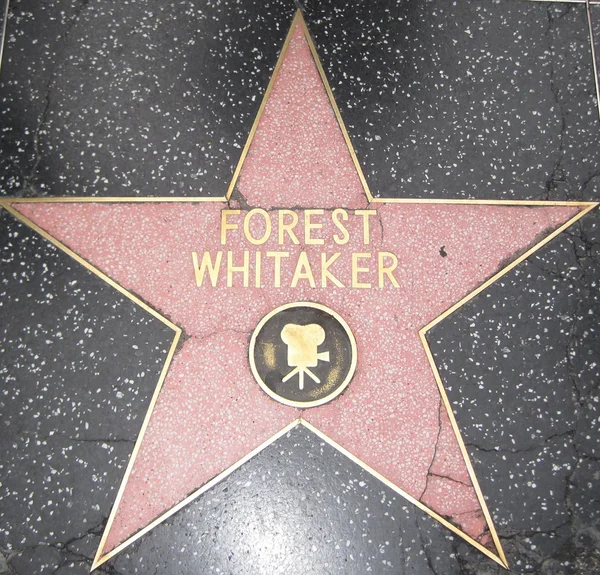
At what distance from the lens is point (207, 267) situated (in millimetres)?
1354

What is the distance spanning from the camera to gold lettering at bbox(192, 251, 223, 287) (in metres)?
1.35

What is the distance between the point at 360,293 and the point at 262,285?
25 centimetres

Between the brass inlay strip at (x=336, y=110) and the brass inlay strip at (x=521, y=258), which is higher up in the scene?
the brass inlay strip at (x=336, y=110)

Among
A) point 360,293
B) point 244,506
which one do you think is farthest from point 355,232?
point 244,506

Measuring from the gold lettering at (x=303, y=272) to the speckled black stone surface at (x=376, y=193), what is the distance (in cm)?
30

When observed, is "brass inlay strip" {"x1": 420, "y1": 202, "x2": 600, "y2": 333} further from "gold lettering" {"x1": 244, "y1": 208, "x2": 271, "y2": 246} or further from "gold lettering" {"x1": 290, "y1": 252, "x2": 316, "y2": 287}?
"gold lettering" {"x1": 244, "y1": 208, "x2": 271, "y2": 246}

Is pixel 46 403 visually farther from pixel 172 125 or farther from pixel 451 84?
pixel 451 84

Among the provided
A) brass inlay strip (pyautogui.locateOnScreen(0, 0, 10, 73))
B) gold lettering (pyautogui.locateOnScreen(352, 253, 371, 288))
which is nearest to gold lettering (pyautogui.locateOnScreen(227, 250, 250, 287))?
gold lettering (pyautogui.locateOnScreen(352, 253, 371, 288))

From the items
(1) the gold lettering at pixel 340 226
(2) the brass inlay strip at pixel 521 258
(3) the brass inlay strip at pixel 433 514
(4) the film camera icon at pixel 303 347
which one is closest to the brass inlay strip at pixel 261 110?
(1) the gold lettering at pixel 340 226

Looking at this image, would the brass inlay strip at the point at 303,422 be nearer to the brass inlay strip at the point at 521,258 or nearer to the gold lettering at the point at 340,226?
the brass inlay strip at the point at 521,258

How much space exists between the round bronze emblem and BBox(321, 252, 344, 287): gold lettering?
0.07 metres

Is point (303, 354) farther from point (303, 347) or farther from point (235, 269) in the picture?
point (235, 269)

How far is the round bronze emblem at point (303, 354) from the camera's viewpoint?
1304mm

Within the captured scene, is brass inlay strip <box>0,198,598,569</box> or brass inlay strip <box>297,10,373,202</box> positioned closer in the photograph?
brass inlay strip <box>0,198,598,569</box>
